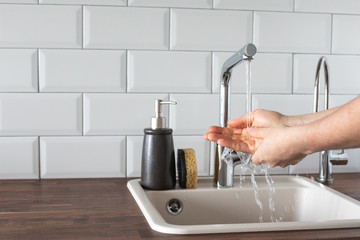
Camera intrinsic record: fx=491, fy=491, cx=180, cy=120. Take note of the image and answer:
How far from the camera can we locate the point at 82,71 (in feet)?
4.58

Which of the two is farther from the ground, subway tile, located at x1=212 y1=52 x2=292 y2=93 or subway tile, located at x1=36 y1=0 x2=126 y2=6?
subway tile, located at x1=36 y1=0 x2=126 y2=6

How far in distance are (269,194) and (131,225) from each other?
0.48 meters

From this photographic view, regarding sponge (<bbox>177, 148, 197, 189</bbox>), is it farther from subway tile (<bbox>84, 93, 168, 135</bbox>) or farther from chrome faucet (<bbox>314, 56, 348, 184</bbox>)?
chrome faucet (<bbox>314, 56, 348, 184</bbox>)

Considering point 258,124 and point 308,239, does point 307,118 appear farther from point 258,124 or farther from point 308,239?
point 308,239

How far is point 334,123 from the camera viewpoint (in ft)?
2.75

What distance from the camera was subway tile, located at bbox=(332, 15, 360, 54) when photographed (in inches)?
59.5

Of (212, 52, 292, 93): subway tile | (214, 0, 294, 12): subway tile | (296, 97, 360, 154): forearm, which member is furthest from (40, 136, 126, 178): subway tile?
(296, 97, 360, 154): forearm

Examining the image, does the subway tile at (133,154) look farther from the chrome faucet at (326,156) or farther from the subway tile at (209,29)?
the chrome faucet at (326,156)

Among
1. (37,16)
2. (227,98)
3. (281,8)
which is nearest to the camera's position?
(227,98)

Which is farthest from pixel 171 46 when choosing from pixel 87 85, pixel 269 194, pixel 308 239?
pixel 308 239

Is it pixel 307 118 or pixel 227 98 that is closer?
pixel 307 118

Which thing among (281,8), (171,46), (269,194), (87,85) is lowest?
(269,194)

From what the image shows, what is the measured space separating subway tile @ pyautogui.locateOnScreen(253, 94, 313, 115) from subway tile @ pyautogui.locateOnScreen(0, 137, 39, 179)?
658mm

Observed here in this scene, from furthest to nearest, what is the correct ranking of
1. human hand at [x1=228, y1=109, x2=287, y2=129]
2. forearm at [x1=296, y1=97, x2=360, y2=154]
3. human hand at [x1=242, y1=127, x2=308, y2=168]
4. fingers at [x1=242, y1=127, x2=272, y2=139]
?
human hand at [x1=228, y1=109, x2=287, y2=129] → fingers at [x1=242, y1=127, x2=272, y2=139] → human hand at [x1=242, y1=127, x2=308, y2=168] → forearm at [x1=296, y1=97, x2=360, y2=154]
